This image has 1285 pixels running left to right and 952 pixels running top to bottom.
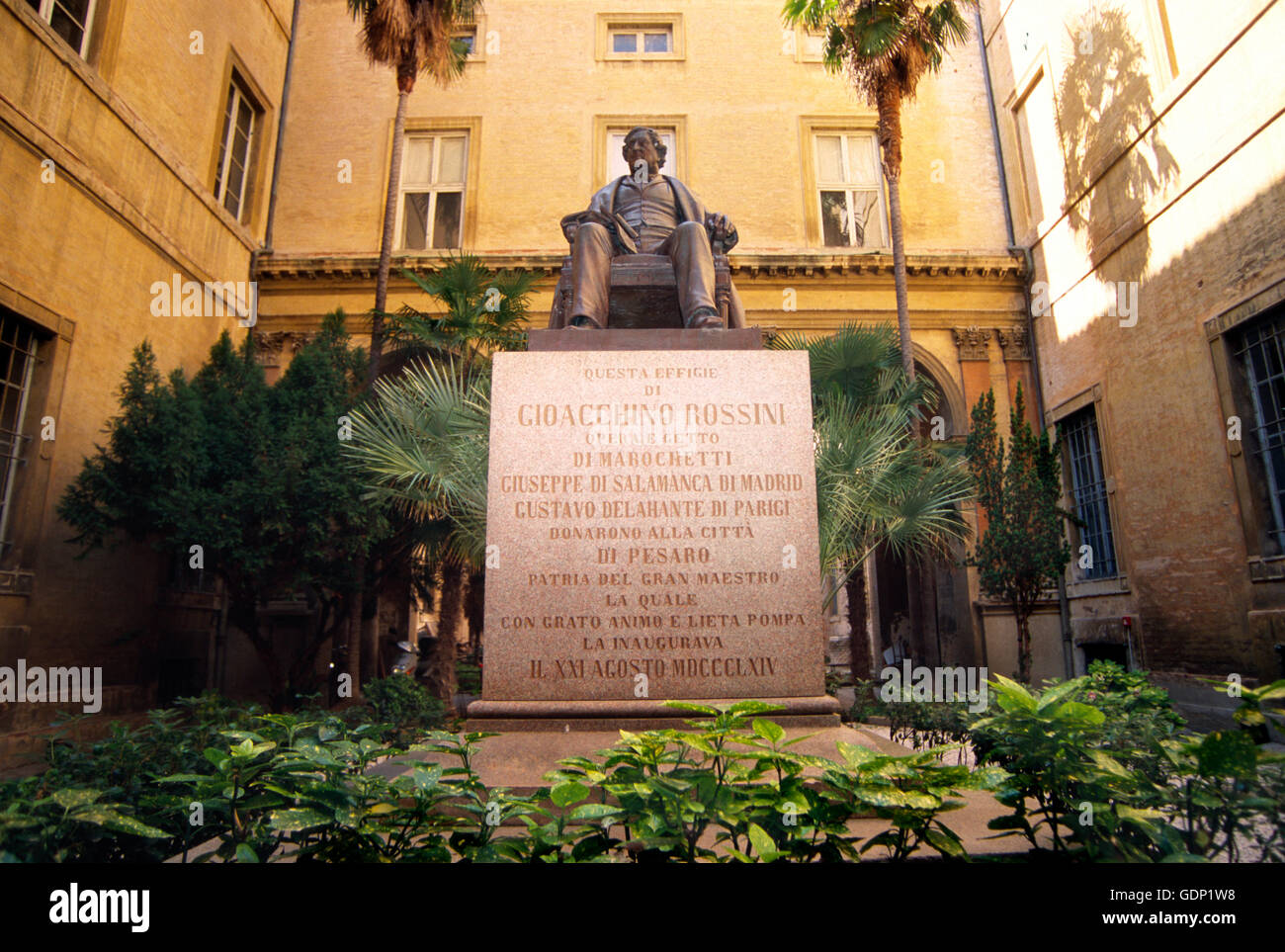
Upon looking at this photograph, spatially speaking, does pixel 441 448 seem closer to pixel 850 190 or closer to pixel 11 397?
pixel 11 397

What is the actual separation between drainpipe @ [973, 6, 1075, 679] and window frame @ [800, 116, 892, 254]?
109 inches

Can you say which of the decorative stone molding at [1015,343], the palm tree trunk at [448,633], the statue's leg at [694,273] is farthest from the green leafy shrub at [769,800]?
the decorative stone molding at [1015,343]

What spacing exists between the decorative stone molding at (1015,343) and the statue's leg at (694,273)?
48.3 ft

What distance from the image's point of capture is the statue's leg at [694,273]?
5320mm

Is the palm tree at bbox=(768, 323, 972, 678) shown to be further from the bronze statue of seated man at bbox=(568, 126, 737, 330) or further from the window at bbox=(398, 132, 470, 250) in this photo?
the window at bbox=(398, 132, 470, 250)

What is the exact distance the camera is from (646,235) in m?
6.19

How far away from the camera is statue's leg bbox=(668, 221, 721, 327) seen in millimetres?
5320

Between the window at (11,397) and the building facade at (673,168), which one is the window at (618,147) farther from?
the window at (11,397)

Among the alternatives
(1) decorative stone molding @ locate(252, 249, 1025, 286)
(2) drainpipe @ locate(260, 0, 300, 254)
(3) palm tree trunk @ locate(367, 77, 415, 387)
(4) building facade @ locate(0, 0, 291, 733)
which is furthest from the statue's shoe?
(2) drainpipe @ locate(260, 0, 300, 254)

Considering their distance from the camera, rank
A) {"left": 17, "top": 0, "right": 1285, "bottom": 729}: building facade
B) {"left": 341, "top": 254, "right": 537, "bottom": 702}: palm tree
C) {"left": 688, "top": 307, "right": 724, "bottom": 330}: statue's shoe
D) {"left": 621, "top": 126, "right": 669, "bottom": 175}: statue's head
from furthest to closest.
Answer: {"left": 17, "top": 0, "right": 1285, "bottom": 729}: building facade, {"left": 341, "top": 254, "right": 537, "bottom": 702}: palm tree, {"left": 621, "top": 126, "right": 669, "bottom": 175}: statue's head, {"left": 688, "top": 307, "right": 724, "bottom": 330}: statue's shoe

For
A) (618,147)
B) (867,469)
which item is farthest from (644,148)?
(618,147)

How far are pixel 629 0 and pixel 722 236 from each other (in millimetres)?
18296

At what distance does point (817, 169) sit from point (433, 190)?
9593mm

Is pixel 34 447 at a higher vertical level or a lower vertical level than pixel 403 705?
higher
